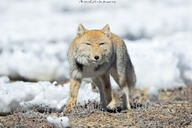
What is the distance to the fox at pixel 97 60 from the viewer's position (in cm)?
822

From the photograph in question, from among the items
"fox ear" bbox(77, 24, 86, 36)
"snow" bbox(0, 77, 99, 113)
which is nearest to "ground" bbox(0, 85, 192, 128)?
"snow" bbox(0, 77, 99, 113)

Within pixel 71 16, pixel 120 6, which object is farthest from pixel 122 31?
pixel 120 6

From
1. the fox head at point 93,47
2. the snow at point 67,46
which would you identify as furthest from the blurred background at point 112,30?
the fox head at point 93,47

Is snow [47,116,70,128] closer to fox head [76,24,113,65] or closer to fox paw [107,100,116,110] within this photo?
fox head [76,24,113,65]

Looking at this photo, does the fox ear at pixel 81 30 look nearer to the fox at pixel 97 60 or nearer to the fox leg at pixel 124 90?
the fox at pixel 97 60

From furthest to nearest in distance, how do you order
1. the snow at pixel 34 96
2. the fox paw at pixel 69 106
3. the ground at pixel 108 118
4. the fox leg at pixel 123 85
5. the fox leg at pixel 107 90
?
1. the fox leg at pixel 107 90
2. the fox leg at pixel 123 85
3. the snow at pixel 34 96
4. the fox paw at pixel 69 106
5. the ground at pixel 108 118

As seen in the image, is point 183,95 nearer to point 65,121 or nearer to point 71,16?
point 65,121

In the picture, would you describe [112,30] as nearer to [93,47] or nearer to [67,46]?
[67,46]

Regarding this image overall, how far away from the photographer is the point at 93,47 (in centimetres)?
816

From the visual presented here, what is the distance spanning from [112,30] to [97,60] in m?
20.0

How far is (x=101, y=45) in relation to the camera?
27.3 feet

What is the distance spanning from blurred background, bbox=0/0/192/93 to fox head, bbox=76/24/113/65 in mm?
5099

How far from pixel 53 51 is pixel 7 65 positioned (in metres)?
2.45

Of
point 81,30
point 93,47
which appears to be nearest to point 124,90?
point 93,47
